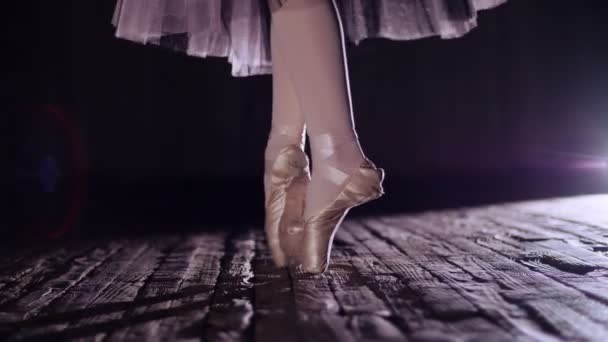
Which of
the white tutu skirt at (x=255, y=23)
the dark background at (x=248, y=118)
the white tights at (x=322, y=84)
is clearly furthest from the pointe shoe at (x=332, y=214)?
the dark background at (x=248, y=118)

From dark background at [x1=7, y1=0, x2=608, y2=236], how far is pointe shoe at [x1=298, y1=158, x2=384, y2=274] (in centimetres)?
178

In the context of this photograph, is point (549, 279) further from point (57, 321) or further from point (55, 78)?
point (55, 78)

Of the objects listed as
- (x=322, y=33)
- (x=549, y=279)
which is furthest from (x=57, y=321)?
(x=549, y=279)

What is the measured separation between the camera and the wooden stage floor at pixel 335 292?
30.0 inches

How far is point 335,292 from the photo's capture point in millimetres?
993

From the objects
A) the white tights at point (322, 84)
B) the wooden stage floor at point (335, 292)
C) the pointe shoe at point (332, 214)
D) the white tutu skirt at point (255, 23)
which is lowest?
the wooden stage floor at point (335, 292)

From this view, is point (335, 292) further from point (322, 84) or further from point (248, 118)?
point (248, 118)

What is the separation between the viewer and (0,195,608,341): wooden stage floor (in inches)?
30.0

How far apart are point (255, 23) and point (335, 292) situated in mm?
731

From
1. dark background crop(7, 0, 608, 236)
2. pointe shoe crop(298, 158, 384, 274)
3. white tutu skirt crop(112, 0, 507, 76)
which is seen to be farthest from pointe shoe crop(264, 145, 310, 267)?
dark background crop(7, 0, 608, 236)

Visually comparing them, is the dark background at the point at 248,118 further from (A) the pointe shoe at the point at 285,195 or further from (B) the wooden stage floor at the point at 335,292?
(A) the pointe shoe at the point at 285,195

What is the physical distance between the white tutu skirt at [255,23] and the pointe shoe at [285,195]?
13.0 inches

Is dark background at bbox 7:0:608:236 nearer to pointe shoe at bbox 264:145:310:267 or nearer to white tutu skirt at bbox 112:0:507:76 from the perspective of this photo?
white tutu skirt at bbox 112:0:507:76

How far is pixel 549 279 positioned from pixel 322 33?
567mm
